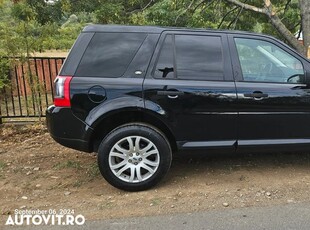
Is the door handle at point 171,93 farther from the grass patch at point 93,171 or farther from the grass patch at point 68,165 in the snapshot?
the grass patch at point 68,165

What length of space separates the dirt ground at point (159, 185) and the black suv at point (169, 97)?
0.28m

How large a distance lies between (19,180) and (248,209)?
272 centimetres

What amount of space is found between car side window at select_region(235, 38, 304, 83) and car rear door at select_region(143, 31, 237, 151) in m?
0.24

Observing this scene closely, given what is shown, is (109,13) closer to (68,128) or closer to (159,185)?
(68,128)

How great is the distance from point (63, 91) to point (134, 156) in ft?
3.42

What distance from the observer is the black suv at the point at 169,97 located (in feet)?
12.2

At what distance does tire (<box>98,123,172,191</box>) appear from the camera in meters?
3.73

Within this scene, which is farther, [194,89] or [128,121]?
[128,121]

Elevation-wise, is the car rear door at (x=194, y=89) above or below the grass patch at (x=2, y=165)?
above

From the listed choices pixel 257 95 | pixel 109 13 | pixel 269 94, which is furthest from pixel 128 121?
pixel 109 13

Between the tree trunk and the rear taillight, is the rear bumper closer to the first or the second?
the rear taillight

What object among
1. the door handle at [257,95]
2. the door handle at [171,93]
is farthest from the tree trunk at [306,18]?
the door handle at [171,93]

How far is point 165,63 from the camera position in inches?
151

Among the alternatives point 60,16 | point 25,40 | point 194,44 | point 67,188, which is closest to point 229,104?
point 194,44
